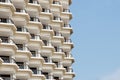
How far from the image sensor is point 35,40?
116000 mm

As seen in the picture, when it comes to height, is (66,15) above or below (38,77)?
above

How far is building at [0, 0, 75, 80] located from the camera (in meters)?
105

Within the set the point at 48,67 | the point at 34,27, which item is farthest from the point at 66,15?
the point at 48,67

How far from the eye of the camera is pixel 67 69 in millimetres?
129625

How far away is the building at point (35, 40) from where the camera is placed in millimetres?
105000

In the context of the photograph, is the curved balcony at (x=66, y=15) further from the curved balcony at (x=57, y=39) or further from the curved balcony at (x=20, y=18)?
the curved balcony at (x=20, y=18)

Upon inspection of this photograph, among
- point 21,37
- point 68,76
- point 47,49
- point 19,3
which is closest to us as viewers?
point 21,37

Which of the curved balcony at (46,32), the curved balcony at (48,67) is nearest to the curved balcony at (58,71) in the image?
the curved balcony at (48,67)

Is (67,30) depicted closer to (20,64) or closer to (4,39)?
(20,64)

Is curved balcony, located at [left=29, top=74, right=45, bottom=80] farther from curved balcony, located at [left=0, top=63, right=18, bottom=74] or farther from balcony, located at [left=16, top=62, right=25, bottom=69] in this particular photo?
curved balcony, located at [left=0, top=63, right=18, bottom=74]

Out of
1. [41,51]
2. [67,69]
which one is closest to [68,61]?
[67,69]

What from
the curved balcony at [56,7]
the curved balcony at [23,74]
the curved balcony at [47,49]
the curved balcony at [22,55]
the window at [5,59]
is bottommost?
the curved balcony at [23,74]

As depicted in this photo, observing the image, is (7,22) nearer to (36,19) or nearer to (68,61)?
(36,19)

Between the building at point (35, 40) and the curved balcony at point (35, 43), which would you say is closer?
the building at point (35, 40)
